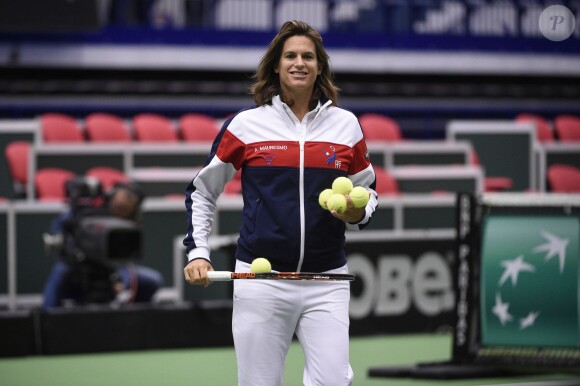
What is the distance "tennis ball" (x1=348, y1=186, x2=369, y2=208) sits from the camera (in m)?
3.77

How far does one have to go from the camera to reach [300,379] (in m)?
7.30

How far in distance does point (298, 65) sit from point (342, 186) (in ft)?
1.74

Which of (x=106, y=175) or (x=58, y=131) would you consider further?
(x=58, y=131)

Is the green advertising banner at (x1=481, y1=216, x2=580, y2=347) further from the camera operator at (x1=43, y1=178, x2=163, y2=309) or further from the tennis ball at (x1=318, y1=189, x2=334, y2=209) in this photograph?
the tennis ball at (x1=318, y1=189, x2=334, y2=209)

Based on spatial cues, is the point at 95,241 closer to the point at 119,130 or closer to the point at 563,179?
the point at 119,130

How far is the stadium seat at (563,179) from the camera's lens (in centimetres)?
1352

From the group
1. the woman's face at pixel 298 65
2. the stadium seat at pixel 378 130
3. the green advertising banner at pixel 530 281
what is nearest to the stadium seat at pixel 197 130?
the stadium seat at pixel 378 130

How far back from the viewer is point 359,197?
3791 millimetres

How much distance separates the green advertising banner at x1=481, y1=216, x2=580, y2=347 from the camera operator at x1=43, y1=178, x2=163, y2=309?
2.63 metres

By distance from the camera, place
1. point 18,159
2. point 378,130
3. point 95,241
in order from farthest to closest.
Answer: point 378,130, point 18,159, point 95,241

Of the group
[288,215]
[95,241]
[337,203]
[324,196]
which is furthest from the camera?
[95,241]

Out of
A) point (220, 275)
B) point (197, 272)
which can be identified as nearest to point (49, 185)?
point (197, 272)

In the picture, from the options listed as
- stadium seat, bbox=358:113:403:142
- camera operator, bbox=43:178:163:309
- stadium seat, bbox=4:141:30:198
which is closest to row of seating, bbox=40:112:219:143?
stadium seat, bbox=358:113:403:142

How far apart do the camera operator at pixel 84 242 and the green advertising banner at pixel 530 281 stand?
104 inches
